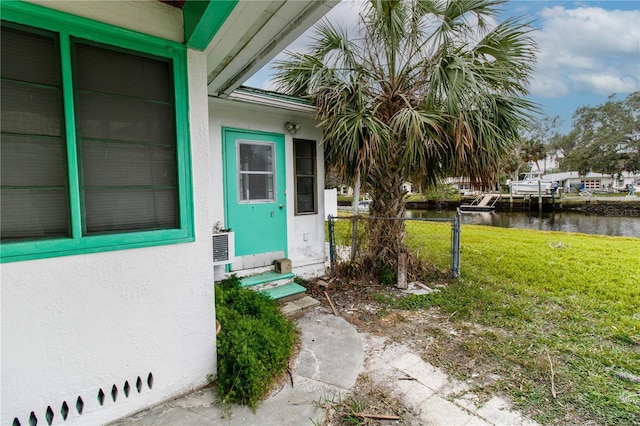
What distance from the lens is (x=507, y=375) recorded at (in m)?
2.46

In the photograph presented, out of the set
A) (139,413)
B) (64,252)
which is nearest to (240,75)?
(64,252)

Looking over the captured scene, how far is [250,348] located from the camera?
2326 millimetres

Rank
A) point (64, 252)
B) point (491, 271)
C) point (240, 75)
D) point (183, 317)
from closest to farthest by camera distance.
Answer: point (64, 252), point (183, 317), point (240, 75), point (491, 271)

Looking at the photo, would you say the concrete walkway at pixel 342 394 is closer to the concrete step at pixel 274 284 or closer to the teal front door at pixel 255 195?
the concrete step at pixel 274 284

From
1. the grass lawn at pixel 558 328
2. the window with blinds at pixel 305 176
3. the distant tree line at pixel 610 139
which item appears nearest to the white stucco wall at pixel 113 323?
the grass lawn at pixel 558 328

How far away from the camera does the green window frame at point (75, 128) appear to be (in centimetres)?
166

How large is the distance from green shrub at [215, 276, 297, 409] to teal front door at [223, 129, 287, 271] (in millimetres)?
1285

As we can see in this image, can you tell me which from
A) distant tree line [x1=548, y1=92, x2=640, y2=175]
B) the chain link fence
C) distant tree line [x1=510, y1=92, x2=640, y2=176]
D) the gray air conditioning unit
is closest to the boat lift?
distant tree line [x1=510, y1=92, x2=640, y2=176]

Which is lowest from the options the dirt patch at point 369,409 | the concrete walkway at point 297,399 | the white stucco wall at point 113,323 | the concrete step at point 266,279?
the dirt patch at point 369,409

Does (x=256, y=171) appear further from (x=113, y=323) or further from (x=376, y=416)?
(x=376, y=416)

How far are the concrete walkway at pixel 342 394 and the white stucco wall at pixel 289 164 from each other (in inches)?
75.0

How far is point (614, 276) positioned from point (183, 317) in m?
6.43

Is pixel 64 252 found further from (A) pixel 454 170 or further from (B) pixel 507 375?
(A) pixel 454 170

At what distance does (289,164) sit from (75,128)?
9.93ft
